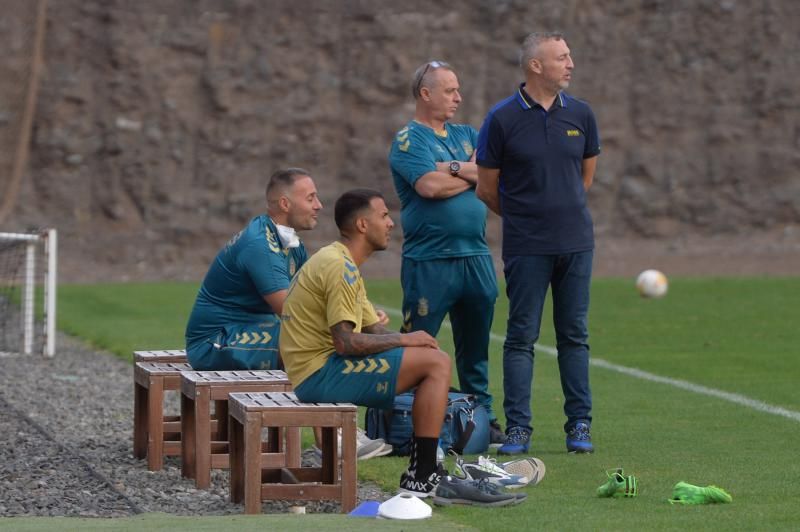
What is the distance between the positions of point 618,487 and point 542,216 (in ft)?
6.76

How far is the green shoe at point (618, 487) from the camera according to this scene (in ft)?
23.0

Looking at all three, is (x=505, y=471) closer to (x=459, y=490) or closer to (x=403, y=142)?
(x=459, y=490)

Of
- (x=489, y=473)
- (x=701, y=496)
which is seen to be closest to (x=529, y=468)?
(x=489, y=473)

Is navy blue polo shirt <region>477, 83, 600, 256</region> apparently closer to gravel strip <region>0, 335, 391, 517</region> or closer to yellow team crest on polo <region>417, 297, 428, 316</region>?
yellow team crest on polo <region>417, 297, 428, 316</region>

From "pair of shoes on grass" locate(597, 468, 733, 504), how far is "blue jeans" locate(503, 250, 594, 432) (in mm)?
1495

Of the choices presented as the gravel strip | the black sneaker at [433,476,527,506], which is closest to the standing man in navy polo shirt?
the gravel strip

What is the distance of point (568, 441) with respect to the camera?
8656mm

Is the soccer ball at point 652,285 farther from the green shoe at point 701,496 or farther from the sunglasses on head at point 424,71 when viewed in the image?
the green shoe at point 701,496

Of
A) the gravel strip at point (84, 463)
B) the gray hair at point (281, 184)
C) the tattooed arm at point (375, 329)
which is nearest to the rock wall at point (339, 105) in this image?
the gravel strip at point (84, 463)

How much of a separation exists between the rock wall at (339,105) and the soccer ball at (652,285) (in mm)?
11575

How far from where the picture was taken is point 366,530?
6.22 m

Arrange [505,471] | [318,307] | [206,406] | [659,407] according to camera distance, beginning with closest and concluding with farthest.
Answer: [318,307] → [505,471] → [206,406] → [659,407]

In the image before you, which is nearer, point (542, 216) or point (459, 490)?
point (459, 490)

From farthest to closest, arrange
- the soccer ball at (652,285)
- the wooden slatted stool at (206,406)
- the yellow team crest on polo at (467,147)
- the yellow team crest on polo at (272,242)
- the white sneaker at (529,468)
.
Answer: the soccer ball at (652,285)
the yellow team crest on polo at (467,147)
the yellow team crest on polo at (272,242)
the wooden slatted stool at (206,406)
the white sneaker at (529,468)
